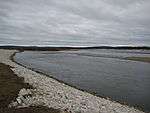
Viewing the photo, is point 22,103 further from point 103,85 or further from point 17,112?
point 103,85

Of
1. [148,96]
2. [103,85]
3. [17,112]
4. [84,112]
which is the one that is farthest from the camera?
[103,85]

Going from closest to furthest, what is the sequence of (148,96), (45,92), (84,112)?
(84,112) → (45,92) → (148,96)

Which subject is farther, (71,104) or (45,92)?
(45,92)

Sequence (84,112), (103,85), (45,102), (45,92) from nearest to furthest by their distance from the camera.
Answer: (84,112)
(45,102)
(45,92)
(103,85)

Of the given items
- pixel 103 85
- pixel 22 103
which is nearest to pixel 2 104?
pixel 22 103

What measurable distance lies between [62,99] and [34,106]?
353 cm

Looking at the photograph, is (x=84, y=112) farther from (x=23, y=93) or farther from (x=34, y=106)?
(x=23, y=93)

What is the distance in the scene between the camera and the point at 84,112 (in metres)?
17.3

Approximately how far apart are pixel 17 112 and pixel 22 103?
2.54 metres

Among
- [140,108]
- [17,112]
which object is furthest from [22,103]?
[140,108]

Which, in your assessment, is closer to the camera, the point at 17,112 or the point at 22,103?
the point at 17,112

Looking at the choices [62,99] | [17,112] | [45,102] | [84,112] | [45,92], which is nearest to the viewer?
[17,112]

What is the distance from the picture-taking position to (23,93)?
21297 mm

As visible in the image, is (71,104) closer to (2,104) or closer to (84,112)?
(84,112)
